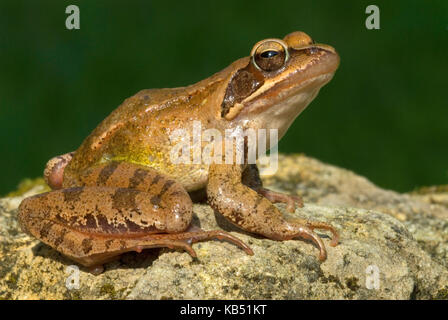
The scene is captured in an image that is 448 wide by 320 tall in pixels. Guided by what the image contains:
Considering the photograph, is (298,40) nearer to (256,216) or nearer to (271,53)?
(271,53)

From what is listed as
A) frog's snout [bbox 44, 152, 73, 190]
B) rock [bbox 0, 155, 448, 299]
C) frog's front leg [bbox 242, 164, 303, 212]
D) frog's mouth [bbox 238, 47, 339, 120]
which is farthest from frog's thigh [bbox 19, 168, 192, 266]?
frog's front leg [bbox 242, 164, 303, 212]

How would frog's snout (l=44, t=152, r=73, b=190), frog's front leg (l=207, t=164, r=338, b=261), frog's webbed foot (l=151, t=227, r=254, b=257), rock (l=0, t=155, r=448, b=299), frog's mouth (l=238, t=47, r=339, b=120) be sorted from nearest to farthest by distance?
rock (l=0, t=155, r=448, b=299) → frog's webbed foot (l=151, t=227, r=254, b=257) → frog's front leg (l=207, t=164, r=338, b=261) → frog's mouth (l=238, t=47, r=339, b=120) → frog's snout (l=44, t=152, r=73, b=190)

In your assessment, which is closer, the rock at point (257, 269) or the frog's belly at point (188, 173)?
the rock at point (257, 269)

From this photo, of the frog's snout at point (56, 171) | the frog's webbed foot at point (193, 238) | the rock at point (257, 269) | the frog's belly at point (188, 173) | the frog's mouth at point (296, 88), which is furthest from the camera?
the frog's snout at point (56, 171)

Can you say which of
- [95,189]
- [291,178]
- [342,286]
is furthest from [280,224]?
[291,178]

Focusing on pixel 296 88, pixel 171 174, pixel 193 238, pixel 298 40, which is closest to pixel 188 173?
pixel 171 174

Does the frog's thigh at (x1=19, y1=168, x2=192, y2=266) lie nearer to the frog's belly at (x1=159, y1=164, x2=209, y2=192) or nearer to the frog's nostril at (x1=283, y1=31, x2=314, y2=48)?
the frog's belly at (x1=159, y1=164, x2=209, y2=192)

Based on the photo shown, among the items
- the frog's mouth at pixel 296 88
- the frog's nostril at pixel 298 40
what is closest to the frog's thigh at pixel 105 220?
the frog's mouth at pixel 296 88

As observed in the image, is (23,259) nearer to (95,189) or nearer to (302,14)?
(95,189)

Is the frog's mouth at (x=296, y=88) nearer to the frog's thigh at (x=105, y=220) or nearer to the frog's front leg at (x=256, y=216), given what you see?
the frog's front leg at (x=256, y=216)
